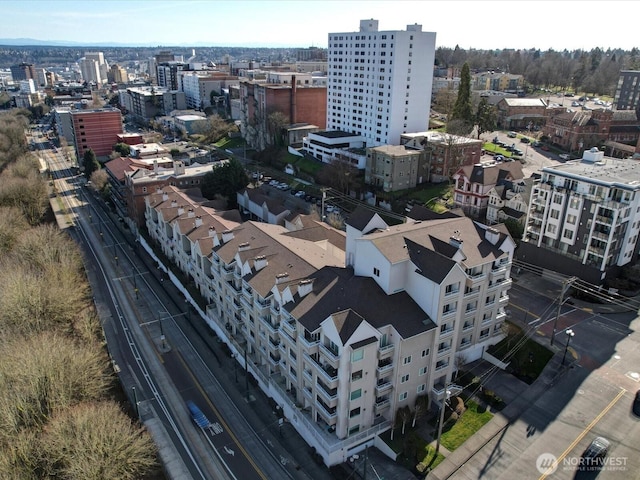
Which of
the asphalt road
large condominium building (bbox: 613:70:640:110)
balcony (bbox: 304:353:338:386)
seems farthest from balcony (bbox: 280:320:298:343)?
large condominium building (bbox: 613:70:640:110)

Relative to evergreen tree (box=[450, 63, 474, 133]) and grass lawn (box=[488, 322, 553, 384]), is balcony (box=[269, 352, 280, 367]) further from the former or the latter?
evergreen tree (box=[450, 63, 474, 133])

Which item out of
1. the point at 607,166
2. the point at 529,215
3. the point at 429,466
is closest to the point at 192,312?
the point at 429,466

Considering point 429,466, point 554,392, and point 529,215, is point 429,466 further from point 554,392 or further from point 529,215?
point 529,215

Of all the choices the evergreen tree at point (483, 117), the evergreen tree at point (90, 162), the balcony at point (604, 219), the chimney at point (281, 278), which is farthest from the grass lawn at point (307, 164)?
the chimney at point (281, 278)

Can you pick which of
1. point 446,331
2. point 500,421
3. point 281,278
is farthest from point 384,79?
point 500,421

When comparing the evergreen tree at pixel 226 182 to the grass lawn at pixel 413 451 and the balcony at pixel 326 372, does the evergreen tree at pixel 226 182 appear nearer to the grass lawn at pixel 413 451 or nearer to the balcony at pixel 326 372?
the balcony at pixel 326 372

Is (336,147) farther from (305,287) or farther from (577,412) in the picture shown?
(577,412)

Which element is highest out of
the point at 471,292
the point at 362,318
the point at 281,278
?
the point at 362,318

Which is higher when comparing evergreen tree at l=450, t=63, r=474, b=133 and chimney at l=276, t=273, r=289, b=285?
evergreen tree at l=450, t=63, r=474, b=133
